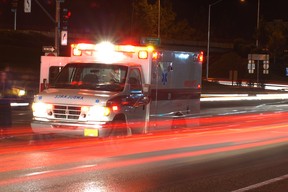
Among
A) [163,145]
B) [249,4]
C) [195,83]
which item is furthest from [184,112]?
[249,4]

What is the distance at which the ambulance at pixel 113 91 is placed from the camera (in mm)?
11227

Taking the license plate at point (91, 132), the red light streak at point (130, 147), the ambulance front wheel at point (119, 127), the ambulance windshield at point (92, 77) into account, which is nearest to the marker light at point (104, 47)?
the ambulance windshield at point (92, 77)

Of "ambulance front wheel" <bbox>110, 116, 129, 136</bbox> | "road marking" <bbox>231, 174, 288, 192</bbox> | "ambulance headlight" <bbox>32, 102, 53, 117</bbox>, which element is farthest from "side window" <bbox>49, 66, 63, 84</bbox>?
"road marking" <bbox>231, 174, 288, 192</bbox>

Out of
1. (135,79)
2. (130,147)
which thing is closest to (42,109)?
(130,147)

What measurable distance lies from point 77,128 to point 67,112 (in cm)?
42

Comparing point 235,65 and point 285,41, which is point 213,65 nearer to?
point 235,65

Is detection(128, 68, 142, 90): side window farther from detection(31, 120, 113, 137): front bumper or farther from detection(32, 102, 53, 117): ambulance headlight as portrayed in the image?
detection(32, 102, 53, 117): ambulance headlight

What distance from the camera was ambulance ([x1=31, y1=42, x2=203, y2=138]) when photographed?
442 inches

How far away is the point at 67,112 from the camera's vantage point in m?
11.3

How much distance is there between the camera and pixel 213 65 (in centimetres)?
10338

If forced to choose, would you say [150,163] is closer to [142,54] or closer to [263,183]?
[263,183]

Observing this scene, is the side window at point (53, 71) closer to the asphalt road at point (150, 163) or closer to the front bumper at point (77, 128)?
the asphalt road at point (150, 163)

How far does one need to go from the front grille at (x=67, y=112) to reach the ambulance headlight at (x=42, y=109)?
0.54 ft

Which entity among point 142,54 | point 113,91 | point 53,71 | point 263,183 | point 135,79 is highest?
point 142,54
